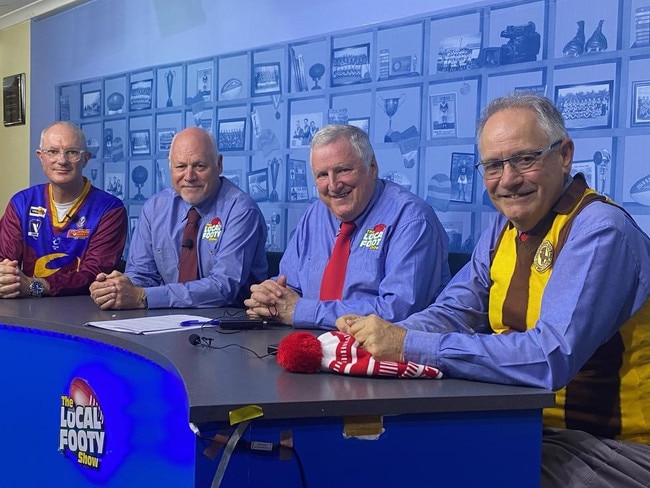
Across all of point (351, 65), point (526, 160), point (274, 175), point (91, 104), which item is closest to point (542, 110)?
point (526, 160)

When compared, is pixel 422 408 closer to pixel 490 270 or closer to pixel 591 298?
pixel 591 298

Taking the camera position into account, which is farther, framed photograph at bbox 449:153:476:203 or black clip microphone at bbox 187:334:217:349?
framed photograph at bbox 449:153:476:203

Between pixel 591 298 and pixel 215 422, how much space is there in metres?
0.81

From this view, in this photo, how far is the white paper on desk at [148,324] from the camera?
2.35m

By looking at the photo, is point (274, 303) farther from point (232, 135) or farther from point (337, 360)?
point (232, 135)

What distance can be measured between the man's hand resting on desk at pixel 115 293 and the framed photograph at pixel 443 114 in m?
1.41

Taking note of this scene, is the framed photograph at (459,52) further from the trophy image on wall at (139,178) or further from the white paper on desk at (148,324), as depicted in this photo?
the trophy image on wall at (139,178)

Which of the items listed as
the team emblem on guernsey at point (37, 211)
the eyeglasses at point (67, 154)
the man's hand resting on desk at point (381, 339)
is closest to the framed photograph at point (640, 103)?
the man's hand resting on desk at point (381, 339)

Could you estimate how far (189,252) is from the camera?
11.3 feet

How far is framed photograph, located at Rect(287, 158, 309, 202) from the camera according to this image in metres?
4.12

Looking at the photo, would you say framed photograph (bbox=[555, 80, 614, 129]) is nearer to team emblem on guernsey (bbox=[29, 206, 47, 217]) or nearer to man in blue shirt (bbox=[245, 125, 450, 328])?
man in blue shirt (bbox=[245, 125, 450, 328])

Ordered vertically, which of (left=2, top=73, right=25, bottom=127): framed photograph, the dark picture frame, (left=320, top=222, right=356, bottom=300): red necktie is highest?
(left=2, top=73, right=25, bottom=127): framed photograph

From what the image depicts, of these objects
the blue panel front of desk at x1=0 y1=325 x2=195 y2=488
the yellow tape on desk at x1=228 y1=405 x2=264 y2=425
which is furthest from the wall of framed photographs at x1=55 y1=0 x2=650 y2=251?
the yellow tape on desk at x1=228 y1=405 x2=264 y2=425

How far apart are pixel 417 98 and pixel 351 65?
476mm
